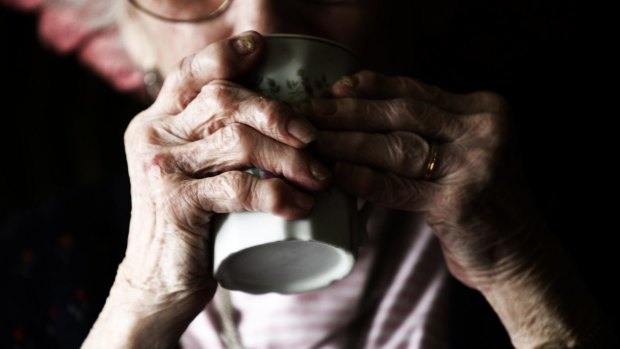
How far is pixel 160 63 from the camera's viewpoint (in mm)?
1052

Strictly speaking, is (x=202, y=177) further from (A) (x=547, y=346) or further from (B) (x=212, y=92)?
(A) (x=547, y=346)

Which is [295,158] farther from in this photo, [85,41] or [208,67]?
[85,41]

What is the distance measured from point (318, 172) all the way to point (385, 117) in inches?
5.8

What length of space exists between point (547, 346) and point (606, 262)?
333 mm

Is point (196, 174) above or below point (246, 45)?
below

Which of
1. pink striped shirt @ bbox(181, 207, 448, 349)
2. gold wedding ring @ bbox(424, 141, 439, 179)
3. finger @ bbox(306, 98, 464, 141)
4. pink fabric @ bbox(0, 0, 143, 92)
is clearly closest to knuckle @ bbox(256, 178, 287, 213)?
finger @ bbox(306, 98, 464, 141)

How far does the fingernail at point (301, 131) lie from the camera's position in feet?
2.15

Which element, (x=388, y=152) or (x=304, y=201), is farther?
(x=388, y=152)

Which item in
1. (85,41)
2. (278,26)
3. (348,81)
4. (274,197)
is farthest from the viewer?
(85,41)

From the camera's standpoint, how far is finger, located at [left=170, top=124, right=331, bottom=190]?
66 cm

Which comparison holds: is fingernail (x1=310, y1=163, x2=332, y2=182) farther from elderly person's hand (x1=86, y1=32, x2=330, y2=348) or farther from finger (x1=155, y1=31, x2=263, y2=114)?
finger (x1=155, y1=31, x2=263, y2=114)

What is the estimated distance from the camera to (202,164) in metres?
0.72

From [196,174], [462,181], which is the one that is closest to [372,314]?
[462,181]

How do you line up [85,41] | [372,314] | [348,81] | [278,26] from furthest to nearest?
1. [85,41]
2. [372,314]
3. [278,26]
4. [348,81]
